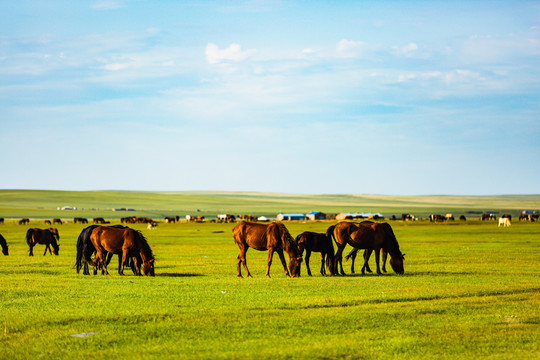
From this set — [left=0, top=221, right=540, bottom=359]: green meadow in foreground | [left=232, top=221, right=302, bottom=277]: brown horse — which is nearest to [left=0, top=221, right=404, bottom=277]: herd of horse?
[left=232, top=221, right=302, bottom=277]: brown horse

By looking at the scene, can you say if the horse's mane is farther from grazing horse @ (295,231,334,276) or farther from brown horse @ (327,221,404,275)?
grazing horse @ (295,231,334,276)

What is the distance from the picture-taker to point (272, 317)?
14766mm

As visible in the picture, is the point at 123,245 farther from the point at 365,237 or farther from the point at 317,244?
the point at 365,237

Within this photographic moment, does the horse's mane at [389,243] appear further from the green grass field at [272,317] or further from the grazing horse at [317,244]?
the grazing horse at [317,244]

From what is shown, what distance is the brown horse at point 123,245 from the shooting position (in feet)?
79.4

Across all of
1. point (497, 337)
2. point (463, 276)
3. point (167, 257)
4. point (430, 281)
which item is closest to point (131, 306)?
point (497, 337)

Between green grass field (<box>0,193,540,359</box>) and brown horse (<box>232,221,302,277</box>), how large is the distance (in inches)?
28.7

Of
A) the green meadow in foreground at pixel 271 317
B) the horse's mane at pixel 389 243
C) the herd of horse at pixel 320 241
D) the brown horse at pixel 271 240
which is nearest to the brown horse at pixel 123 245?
the green meadow in foreground at pixel 271 317

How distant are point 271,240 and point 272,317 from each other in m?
8.53

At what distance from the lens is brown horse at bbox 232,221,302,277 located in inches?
913

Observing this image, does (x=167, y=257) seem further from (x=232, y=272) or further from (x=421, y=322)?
(x=421, y=322)

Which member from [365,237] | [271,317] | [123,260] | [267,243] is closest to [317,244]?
[365,237]

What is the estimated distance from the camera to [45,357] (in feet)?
37.5

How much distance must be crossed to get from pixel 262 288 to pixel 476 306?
6342mm
